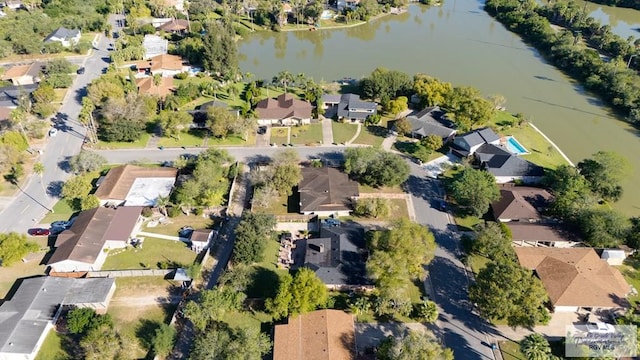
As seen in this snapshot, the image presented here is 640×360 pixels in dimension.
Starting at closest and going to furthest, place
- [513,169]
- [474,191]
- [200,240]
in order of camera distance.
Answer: [200,240] < [474,191] < [513,169]

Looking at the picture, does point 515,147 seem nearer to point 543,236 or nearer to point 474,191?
point 474,191

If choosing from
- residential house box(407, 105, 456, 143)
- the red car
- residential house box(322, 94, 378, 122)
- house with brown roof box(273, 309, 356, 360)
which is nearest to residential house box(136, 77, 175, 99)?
residential house box(322, 94, 378, 122)

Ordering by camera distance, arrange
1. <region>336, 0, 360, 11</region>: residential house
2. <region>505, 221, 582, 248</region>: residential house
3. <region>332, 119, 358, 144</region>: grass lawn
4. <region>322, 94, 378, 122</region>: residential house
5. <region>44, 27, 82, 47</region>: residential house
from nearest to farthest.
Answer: <region>505, 221, 582, 248</region>: residential house
<region>332, 119, 358, 144</region>: grass lawn
<region>322, 94, 378, 122</region>: residential house
<region>44, 27, 82, 47</region>: residential house
<region>336, 0, 360, 11</region>: residential house

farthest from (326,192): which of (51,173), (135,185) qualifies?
(51,173)

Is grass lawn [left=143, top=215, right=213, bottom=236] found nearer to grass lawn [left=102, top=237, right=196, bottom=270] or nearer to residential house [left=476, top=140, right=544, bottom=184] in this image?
grass lawn [left=102, top=237, right=196, bottom=270]

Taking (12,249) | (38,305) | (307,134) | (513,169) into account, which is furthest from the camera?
(307,134)

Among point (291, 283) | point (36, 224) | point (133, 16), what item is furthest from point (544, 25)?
point (36, 224)

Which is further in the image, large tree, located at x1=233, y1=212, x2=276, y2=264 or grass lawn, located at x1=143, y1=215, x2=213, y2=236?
grass lawn, located at x1=143, y1=215, x2=213, y2=236

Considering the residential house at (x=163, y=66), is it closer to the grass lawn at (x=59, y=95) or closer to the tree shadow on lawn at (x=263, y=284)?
the grass lawn at (x=59, y=95)
